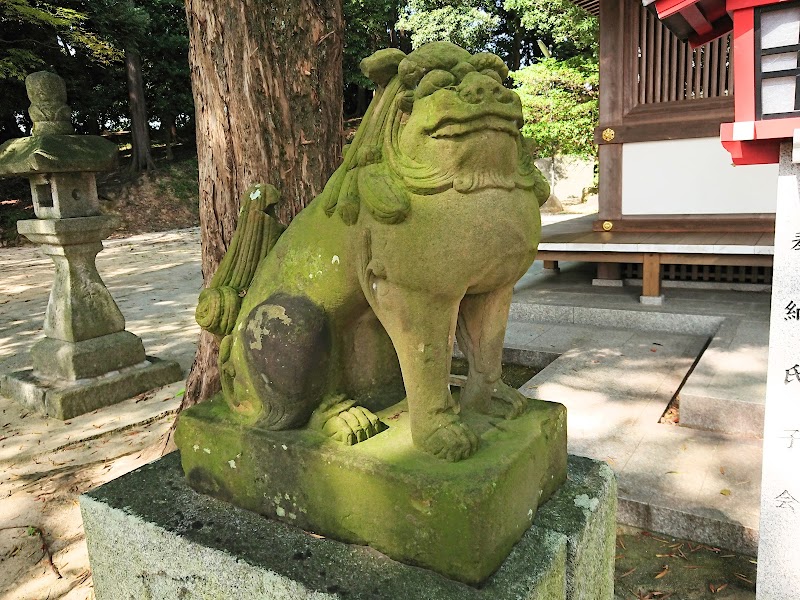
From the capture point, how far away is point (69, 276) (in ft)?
16.0

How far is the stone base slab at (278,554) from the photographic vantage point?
148cm

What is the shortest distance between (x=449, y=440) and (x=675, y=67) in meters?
6.67

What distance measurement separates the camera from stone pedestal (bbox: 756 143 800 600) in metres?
2.21

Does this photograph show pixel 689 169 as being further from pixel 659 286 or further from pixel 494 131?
pixel 494 131

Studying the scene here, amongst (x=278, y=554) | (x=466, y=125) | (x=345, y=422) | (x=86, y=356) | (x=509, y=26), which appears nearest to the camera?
(x=466, y=125)

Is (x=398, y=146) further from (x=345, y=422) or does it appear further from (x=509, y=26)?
(x=509, y=26)

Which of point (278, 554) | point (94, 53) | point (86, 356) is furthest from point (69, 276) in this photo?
point (94, 53)

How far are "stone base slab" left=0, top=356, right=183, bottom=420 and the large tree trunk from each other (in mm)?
2228

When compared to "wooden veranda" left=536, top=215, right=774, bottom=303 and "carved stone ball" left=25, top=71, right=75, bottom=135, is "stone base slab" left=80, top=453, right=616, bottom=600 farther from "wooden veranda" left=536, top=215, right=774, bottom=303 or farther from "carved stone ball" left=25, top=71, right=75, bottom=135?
"wooden veranda" left=536, top=215, right=774, bottom=303

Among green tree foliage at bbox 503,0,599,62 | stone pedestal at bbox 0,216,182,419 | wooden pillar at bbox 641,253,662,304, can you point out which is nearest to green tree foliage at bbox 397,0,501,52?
green tree foliage at bbox 503,0,599,62

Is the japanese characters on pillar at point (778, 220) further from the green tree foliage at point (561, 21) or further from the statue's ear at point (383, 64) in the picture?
the green tree foliage at point (561, 21)

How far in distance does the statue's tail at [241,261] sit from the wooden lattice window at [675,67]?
20.7 ft

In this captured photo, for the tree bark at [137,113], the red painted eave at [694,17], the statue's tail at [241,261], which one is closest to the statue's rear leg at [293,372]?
the statue's tail at [241,261]

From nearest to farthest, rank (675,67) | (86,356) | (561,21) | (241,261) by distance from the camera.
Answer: (241,261)
(86,356)
(675,67)
(561,21)
